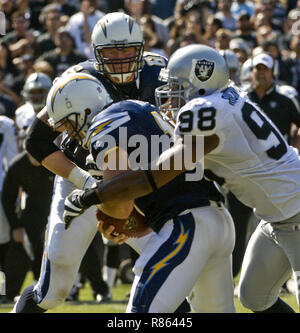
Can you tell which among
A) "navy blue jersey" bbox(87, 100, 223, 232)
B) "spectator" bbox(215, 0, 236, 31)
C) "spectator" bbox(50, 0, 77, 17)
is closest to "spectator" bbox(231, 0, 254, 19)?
"spectator" bbox(215, 0, 236, 31)

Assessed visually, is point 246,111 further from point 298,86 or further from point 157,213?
point 298,86

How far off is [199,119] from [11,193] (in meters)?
4.05

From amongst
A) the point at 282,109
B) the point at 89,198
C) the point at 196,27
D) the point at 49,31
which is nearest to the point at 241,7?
the point at 196,27

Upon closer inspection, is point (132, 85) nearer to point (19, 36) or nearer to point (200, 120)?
point (200, 120)

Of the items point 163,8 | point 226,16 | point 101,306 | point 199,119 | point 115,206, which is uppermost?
point 199,119

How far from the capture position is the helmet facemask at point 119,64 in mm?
4781

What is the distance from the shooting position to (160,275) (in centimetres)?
377

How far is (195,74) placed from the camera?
4.01 meters

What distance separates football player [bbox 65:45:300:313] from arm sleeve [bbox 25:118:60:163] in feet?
2.70

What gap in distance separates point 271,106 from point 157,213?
3784mm

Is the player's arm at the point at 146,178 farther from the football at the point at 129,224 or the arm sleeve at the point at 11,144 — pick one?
the arm sleeve at the point at 11,144

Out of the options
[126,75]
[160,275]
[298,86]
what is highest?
[126,75]

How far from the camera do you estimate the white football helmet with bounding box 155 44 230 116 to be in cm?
401
